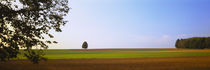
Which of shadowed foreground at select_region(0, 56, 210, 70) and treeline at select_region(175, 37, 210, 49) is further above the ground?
treeline at select_region(175, 37, 210, 49)

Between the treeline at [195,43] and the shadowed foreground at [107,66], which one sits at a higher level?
the treeline at [195,43]

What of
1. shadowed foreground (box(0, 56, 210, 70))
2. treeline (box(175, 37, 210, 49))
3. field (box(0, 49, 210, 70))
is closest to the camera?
shadowed foreground (box(0, 56, 210, 70))

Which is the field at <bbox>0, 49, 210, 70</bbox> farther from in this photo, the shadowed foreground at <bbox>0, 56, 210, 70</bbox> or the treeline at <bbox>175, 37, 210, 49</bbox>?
the treeline at <bbox>175, 37, 210, 49</bbox>

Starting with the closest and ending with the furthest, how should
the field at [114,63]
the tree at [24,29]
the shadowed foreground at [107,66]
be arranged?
the tree at [24,29] < the shadowed foreground at [107,66] < the field at [114,63]

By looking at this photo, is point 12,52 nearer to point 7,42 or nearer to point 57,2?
point 7,42

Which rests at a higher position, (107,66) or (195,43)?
(195,43)

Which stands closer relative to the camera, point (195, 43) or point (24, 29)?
point (24, 29)

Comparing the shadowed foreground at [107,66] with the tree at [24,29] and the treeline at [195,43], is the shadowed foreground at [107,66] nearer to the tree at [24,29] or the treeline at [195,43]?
the tree at [24,29]

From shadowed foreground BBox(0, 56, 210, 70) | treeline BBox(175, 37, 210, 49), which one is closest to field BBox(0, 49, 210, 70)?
shadowed foreground BBox(0, 56, 210, 70)

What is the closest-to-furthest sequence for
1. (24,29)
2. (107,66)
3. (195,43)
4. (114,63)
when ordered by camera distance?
(24,29)
(107,66)
(114,63)
(195,43)

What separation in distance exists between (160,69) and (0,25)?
13.7m

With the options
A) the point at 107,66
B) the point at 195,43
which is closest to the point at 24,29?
the point at 107,66

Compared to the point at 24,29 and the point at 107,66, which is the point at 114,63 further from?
the point at 24,29

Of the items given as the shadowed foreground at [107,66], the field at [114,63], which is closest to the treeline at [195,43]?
the field at [114,63]
